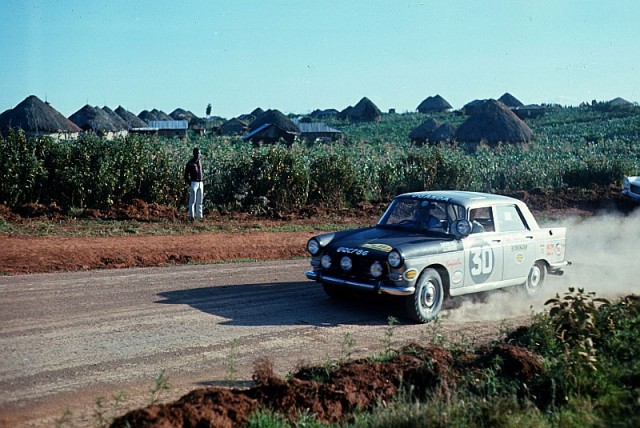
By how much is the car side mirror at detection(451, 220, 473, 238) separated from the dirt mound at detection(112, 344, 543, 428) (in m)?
2.77

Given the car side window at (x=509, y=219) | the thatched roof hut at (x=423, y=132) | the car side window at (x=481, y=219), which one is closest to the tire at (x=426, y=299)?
the car side window at (x=481, y=219)

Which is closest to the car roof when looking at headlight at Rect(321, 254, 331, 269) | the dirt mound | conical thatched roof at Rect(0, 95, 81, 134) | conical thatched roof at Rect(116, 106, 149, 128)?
headlight at Rect(321, 254, 331, 269)

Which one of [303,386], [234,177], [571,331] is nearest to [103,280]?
[303,386]

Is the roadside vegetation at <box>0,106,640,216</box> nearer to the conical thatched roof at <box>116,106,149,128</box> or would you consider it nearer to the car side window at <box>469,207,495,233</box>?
the car side window at <box>469,207,495,233</box>

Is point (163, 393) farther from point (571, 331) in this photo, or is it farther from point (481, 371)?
point (571, 331)

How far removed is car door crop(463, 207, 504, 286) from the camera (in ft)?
35.6

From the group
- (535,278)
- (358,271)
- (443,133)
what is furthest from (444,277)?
(443,133)

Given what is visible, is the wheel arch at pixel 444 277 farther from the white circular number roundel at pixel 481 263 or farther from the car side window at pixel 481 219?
the car side window at pixel 481 219

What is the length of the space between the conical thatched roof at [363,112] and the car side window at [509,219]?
77.2m

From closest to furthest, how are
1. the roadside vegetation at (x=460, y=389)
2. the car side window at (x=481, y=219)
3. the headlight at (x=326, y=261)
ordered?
1. the roadside vegetation at (x=460, y=389)
2. the headlight at (x=326, y=261)
3. the car side window at (x=481, y=219)

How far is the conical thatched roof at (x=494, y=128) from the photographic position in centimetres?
4800

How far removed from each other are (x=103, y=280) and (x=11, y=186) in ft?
29.3

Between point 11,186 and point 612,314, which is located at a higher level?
point 11,186

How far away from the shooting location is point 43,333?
8.77 m
